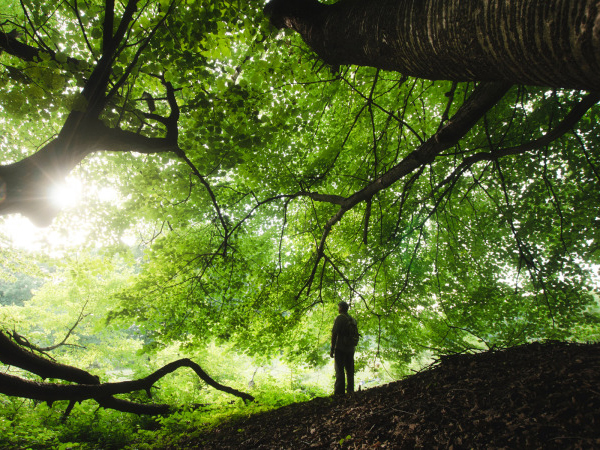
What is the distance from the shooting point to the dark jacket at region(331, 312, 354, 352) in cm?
537

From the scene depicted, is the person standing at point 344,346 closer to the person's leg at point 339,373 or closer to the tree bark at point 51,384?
the person's leg at point 339,373

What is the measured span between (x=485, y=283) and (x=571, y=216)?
8.89ft

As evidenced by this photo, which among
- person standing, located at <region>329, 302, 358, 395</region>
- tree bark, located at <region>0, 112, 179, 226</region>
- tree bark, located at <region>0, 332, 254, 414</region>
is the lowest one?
tree bark, located at <region>0, 332, 254, 414</region>

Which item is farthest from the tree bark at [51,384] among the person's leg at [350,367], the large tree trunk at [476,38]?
the large tree trunk at [476,38]

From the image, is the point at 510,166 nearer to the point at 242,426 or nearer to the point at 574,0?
the point at 574,0

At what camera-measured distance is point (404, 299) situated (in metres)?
9.06

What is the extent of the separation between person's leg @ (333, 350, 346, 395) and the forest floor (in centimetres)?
176

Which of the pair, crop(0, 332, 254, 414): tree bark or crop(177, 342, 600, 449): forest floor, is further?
crop(0, 332, 254, 414): tree bark

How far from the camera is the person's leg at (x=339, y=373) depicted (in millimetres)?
5090

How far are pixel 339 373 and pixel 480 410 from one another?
12.3ft

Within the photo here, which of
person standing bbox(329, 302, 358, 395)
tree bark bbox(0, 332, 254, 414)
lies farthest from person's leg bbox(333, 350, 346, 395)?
tree bark bbox(0, 332, 254, 414)

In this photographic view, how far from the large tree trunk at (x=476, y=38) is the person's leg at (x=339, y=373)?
531 centimetres

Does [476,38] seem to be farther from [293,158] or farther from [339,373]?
[293,158]

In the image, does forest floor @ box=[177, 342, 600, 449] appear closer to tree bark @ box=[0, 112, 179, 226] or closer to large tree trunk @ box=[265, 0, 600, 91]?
large tree trunk @ box=[265, 0, 600, 91]
